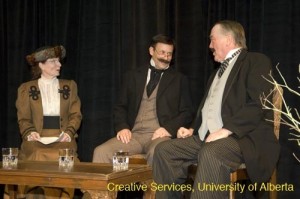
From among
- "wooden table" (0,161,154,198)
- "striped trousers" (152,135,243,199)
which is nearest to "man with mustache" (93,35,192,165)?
"striped trousers" (152,135,243,199)

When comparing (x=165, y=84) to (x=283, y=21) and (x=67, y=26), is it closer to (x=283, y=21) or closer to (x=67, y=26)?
(x=283, y=21)

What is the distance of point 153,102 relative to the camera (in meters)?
3.92

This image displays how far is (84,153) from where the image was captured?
472 cm

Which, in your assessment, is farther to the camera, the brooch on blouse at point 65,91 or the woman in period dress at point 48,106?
the brooch on blouse at point 65,91

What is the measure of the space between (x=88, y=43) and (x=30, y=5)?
822 millimetres

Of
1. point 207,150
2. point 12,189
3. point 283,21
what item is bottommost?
point 12,189

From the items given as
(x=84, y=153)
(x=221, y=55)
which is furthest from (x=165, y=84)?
(x=84, y=153)

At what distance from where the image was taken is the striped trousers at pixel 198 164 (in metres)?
2.76

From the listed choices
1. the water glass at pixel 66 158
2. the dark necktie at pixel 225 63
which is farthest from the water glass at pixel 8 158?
the dark necktie at pixel 225 63

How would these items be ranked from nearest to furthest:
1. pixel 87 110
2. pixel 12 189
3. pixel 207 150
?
pixel 207 150 < pixel 12 189 < pixel 87 110

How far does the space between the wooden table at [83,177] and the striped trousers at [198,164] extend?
16cm

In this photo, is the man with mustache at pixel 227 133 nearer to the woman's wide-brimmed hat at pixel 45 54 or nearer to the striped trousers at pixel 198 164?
the striped trousers at pixel 198 164

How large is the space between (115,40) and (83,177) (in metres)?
2.18

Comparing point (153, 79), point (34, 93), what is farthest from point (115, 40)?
point (34, 93)
